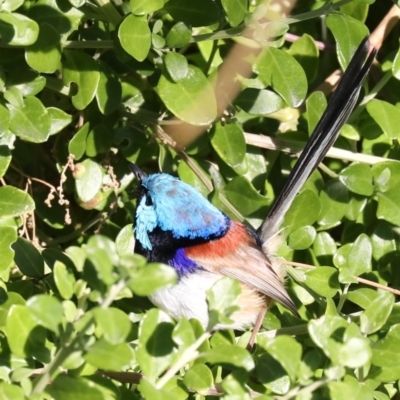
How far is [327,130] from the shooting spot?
303cm

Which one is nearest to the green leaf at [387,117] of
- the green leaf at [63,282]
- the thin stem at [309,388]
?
the thin stem at [309,388]

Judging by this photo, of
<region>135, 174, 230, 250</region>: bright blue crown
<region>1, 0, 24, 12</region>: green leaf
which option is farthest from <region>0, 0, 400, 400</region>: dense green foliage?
<region>135, 174, 230, 250</region>: bright blue crown

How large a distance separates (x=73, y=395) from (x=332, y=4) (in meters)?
1.78

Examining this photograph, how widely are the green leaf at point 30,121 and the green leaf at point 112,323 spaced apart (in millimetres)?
1251

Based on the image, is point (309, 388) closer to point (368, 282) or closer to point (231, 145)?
point (368, 282)

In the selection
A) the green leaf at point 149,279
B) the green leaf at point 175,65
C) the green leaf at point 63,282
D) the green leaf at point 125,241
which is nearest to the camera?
the green leaf at point 149,279

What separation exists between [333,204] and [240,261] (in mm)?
479

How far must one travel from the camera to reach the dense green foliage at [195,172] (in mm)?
1918

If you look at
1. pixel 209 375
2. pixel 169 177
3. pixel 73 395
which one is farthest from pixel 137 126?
pixel 73 395

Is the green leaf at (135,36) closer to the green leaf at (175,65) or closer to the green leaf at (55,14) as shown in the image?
the green leaf at (175,65)

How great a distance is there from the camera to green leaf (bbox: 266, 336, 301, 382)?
6.04 ft

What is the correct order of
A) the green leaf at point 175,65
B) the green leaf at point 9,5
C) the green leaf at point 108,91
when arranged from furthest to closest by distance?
the green leaf at point 108,91
the green leaf at point 175,65
the green leaf at point 9,5

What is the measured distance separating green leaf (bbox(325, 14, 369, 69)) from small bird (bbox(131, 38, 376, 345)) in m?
0.07

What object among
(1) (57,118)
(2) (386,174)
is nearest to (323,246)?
(2) (386,174)
